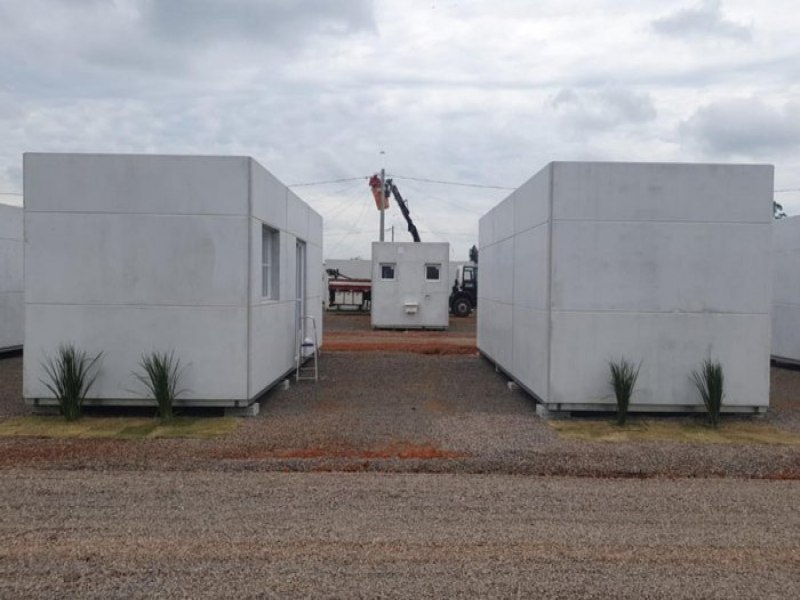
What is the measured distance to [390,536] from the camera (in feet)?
18.4

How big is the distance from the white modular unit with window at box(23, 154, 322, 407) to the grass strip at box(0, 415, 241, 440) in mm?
282

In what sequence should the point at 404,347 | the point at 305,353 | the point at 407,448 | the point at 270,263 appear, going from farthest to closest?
the point at 404,347 < the point at 305,353 < the point at 270,263 < the point at 407,448

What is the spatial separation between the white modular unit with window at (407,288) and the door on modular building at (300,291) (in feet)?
39.4

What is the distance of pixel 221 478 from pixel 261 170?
4684mm

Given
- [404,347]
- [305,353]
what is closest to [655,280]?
[305,353]

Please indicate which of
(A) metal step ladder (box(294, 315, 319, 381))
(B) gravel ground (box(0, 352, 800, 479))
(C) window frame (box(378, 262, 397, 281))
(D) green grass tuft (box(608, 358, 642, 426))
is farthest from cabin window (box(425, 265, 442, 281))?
(D) green grass tuft (box(608, 358, 642, 426))

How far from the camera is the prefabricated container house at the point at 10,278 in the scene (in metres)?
17.1

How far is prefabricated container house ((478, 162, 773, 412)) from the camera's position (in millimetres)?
10273

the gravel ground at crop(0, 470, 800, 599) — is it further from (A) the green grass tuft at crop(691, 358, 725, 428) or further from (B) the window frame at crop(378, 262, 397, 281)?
(B) the window frame at crop(378, 262, 397, 281)

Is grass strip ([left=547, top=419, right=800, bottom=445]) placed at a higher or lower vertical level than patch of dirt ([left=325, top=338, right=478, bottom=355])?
lower

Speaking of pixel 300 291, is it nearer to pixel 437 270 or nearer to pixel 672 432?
pixel 672 432

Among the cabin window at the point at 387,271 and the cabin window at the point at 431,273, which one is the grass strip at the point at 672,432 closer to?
the cabin window at the point at 431,273

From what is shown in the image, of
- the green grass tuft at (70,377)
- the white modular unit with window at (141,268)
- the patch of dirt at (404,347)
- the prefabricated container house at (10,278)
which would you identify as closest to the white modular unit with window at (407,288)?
the patch of dirt at (404,347)

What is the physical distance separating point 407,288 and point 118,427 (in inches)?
717
